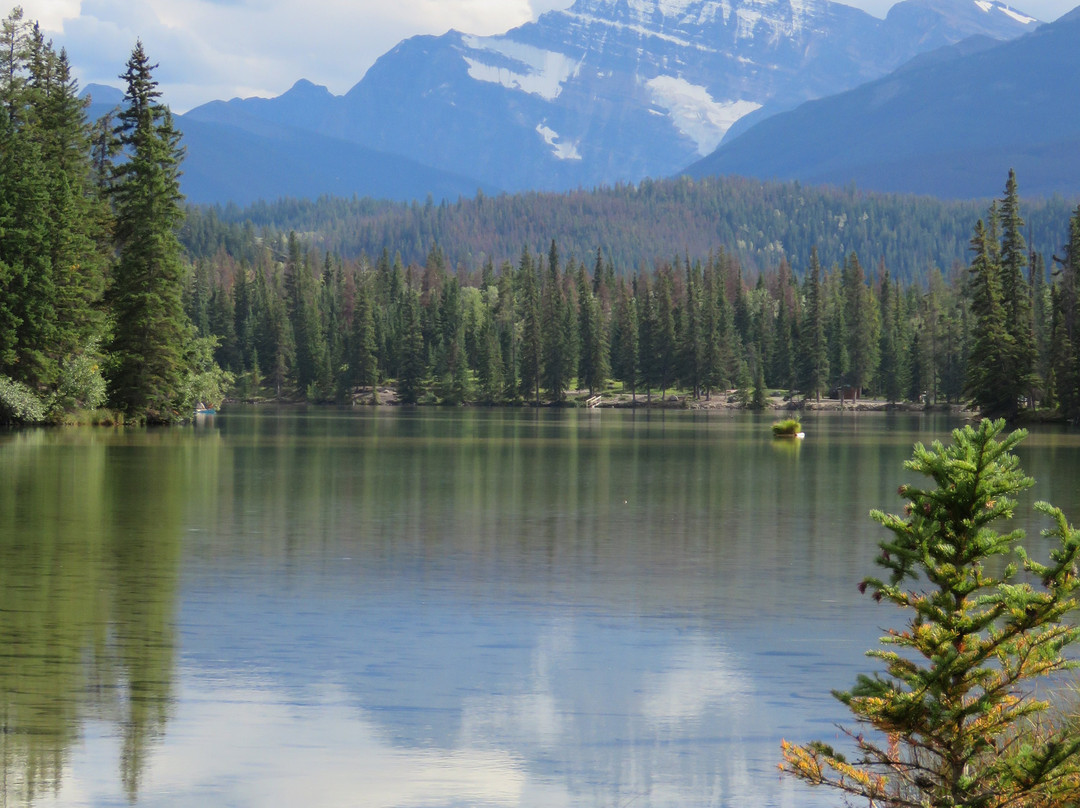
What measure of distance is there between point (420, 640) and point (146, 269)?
218 feet

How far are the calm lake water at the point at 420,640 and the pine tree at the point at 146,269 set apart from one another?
3625 centimetres

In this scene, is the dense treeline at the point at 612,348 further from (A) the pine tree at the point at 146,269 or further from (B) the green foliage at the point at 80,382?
(B) the green foliage at the point at 80,382

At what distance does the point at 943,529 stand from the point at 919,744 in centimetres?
143

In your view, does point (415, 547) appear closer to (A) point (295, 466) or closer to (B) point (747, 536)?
(B) point (747, 536)

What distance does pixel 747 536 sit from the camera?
1291 inches

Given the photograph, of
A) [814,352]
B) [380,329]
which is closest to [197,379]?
[380,329]

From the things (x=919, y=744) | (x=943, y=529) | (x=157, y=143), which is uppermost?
(x=157, y=143)

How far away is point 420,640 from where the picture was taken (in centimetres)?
1912

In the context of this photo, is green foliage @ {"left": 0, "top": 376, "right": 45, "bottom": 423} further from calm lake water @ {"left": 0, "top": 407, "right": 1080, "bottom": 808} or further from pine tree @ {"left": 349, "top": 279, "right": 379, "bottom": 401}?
pine tree @ {"left": 349, "top": 279, "right": 379, "bottom": 401}

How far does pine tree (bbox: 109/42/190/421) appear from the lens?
264ft


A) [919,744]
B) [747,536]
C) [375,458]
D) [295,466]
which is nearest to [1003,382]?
[375,458]

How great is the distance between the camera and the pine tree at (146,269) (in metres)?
80.6

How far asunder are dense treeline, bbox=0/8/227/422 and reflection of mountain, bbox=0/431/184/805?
35.6 metres

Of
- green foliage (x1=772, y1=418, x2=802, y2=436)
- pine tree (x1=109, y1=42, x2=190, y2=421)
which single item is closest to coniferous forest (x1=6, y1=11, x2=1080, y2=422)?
pine tree (x1=109, y1=42, x2=190, y2=421)
